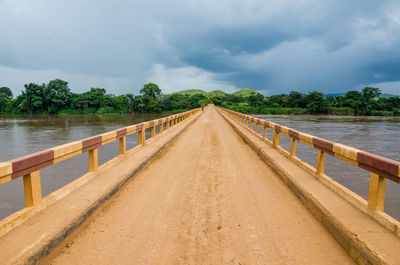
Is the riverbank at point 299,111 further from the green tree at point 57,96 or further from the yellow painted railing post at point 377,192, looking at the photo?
the yellow painted railing post at point 377,192

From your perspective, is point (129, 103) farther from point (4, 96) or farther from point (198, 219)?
point (198, 219)

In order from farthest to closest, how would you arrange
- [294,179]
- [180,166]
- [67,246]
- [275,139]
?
[275,139] → [180,166] → [294,179] → [67,246]

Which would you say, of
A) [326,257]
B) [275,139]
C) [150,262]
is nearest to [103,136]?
[150,262]

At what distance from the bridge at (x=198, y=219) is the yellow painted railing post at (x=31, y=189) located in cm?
1

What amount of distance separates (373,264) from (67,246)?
2.99 meters

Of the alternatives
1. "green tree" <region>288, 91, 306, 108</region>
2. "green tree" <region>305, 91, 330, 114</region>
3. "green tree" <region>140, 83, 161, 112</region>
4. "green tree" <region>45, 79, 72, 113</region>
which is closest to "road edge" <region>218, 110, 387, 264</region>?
"green tree" <region>140, 83, 161, 112</region>

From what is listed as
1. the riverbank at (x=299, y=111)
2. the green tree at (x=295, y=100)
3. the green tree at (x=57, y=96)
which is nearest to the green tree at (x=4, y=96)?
the green tree at (x=57, y=96)

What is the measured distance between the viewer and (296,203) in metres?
3.88

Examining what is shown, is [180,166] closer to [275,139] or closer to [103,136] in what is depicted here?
[103,136]

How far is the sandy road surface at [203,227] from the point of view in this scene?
2520mm

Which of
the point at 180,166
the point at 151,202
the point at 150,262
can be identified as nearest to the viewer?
the point at 150,262

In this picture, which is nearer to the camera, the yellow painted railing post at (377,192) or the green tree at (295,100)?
the yellow painted railing post at (377,192)

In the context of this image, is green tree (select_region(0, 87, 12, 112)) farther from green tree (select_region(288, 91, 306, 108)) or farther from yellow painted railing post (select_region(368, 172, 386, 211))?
yellow painted railing post (select_region(368, 172, 386, 211))

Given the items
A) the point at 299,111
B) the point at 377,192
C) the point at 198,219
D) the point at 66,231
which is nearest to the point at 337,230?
the point at 377,192
